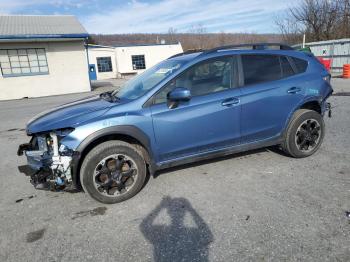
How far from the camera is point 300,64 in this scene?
4.45 m

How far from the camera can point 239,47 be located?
424cm

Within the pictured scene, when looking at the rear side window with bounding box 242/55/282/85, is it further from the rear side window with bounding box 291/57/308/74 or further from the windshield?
the windshield

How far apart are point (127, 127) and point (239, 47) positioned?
214 cm

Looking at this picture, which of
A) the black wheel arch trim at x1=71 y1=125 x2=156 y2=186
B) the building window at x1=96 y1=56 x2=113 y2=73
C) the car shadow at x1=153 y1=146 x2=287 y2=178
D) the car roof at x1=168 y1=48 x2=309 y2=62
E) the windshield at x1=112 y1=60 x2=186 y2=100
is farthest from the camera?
the building window at x1=96 y1=56 x2=113 y2=73

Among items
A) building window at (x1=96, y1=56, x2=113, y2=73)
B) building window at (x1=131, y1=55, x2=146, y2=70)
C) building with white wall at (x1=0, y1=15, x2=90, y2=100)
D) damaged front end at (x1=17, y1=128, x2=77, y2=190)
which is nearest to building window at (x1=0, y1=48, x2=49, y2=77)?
building with white wall at (x1=0, y1=15, x2=90, y2=100)

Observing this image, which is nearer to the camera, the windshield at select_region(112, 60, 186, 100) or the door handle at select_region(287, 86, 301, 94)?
the windshield at select_region(112, 60, 186, 100)

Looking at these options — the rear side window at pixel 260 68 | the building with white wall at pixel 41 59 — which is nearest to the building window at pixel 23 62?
the building with white wall at pixel 41 59

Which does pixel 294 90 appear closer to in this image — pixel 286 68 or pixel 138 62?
pixel 286 68

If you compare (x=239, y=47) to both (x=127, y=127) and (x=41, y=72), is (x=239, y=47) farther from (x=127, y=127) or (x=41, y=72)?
(x=41, y=72)

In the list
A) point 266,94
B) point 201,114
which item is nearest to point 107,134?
point 201,114

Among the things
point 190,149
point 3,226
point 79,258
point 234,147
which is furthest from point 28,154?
point 234,147

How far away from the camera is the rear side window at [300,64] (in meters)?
4.41

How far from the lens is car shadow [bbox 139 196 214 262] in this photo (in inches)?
100

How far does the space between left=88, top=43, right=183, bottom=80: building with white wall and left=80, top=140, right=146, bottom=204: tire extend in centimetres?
3391
